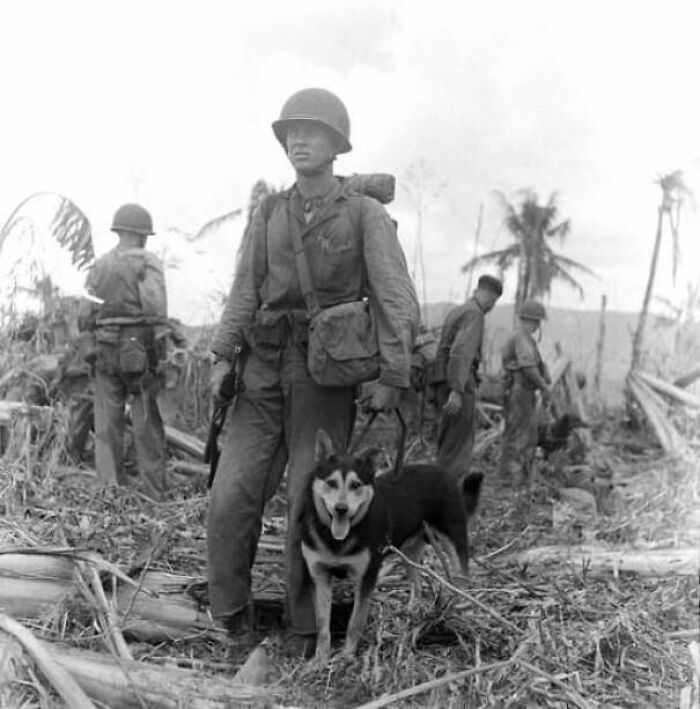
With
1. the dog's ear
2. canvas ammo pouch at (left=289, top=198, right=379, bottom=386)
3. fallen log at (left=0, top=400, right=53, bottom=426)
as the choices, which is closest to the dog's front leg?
the dog's ear

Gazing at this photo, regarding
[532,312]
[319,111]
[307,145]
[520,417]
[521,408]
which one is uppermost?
[319,111]

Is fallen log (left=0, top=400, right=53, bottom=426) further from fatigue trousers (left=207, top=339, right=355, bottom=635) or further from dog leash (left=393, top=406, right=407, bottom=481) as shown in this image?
dog leash (left=393, top=406, right=407, bottom=481)

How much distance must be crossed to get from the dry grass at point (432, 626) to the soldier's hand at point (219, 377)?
87 cm

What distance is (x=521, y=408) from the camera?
10.9 metres

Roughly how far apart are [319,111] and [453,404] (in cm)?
477

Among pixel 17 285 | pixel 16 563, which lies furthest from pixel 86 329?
pixel 16 563

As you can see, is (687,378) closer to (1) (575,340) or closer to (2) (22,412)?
(1) (575,340)

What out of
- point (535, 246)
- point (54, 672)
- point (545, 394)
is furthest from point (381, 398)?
point (535, 246)

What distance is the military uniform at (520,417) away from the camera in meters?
10.8

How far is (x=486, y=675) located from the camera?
11.8 ft

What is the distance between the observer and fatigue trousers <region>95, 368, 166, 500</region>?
8266mm

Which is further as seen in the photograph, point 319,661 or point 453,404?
point 453,404

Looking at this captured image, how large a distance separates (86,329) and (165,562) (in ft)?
13.3

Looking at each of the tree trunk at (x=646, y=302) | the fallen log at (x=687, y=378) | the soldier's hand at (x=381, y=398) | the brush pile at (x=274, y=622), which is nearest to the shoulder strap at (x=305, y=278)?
the soldier's hand at (x=381, y=398)
